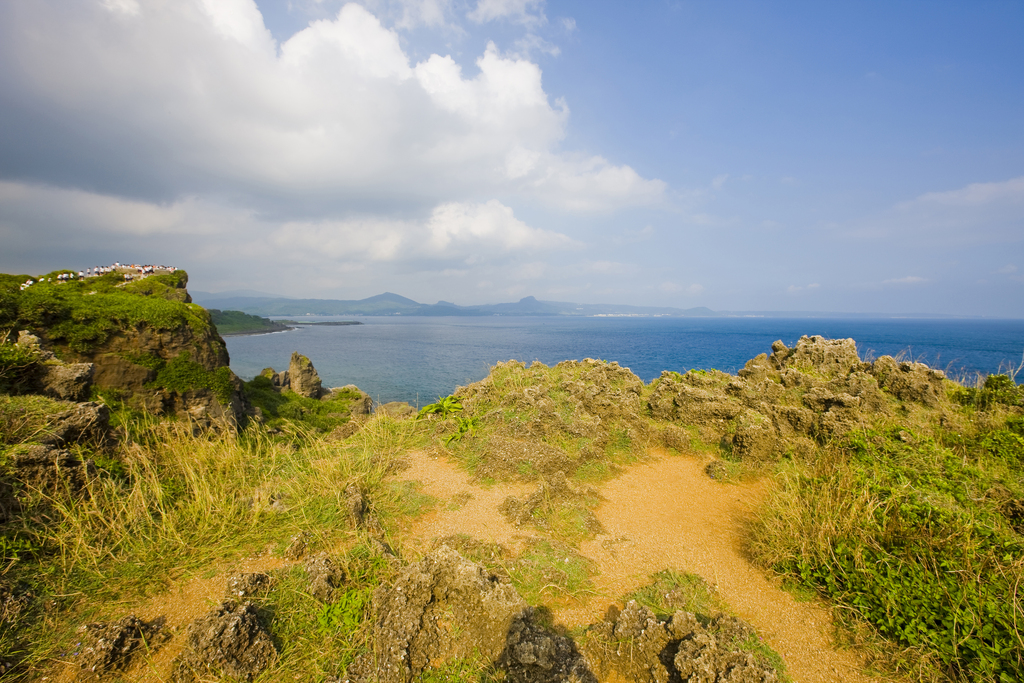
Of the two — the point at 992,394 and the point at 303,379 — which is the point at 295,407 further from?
the point at 992,394

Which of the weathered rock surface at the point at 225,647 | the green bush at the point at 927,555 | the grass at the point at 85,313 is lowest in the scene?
the weathered rock surface at the point at 225,647

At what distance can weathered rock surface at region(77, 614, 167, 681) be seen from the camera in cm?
321

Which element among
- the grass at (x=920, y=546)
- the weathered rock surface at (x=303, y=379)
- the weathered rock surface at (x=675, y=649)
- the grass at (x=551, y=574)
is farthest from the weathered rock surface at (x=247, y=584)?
the weathered rock surface at (x=303, y=379)

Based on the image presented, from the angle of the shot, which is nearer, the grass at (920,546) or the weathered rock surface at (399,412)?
the grass at (920,546)

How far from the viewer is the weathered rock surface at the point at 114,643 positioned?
3.21 m

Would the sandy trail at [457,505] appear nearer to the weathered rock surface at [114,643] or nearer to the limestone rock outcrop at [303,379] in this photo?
the weathered rock surface at [114,643]

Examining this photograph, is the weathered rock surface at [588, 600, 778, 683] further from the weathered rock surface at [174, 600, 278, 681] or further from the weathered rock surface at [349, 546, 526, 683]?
the weathered rock surface at [174, 600, 278, 681]

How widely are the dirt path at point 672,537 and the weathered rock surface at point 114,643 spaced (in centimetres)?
268

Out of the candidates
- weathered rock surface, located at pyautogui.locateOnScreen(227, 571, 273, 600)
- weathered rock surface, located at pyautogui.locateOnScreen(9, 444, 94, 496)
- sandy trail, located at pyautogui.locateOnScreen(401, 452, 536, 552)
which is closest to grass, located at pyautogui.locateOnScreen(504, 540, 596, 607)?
sandy trail, located at pyautogui.locateOnScreen(401, 452, 536, 552)

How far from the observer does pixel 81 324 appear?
1107cm

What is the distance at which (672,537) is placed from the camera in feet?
18.7

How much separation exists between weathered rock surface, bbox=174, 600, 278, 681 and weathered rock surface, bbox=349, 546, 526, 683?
2.74ft

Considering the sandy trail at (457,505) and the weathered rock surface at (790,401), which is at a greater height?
the weathered rock surface at (790,401)

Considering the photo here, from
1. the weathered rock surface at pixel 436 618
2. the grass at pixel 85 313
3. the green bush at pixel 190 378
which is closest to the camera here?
the weathered rock surface at pixel 436 618
